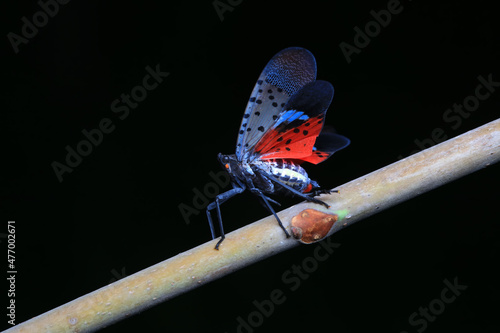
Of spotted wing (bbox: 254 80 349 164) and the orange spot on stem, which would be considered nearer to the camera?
the orange spot on stem

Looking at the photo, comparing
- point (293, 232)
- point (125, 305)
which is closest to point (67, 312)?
point (125, 305)

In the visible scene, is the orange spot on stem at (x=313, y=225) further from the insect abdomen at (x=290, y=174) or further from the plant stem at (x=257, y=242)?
the insect abdomen at (x=290, y=174)

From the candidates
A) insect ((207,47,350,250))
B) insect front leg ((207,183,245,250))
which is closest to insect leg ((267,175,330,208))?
insect ((207,47,350,250))

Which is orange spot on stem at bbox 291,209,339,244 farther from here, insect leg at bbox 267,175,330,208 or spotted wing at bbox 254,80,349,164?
spotted wing at bbox 254,80,349,164

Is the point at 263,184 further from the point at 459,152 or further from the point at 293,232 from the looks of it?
the point at 459,152

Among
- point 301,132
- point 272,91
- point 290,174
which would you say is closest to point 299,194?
point 290,174

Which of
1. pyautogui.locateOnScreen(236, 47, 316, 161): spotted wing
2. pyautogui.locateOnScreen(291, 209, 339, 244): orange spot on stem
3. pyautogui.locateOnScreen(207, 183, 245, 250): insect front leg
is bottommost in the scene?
pyautogui.locateOnScreen(291, 209, 339, 244): orange spot on stem

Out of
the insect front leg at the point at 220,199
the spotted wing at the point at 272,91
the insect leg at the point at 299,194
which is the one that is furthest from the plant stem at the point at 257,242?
the spotted wing at the point at 272,91
